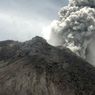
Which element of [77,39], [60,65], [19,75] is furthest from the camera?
[77,39]

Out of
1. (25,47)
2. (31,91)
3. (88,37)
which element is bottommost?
(31,91)

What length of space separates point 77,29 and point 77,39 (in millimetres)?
3066

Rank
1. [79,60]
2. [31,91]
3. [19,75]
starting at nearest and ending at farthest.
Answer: [31,91]
[19,75]
[79,60]

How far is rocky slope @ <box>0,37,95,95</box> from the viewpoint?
58.7m

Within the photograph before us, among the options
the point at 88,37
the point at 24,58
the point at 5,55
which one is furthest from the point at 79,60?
the point at 88,37

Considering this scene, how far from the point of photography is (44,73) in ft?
206

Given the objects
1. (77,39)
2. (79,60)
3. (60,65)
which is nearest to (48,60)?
(60,65)

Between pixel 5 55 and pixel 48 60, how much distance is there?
1336 centimetres

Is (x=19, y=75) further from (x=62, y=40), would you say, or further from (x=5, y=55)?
(x=62, y=40)

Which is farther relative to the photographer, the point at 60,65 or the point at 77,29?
the point at 77,29

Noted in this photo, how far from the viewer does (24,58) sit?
226 ft

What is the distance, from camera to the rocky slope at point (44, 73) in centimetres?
5869

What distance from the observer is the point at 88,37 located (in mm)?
93812

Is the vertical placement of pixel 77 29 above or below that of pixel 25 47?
above
